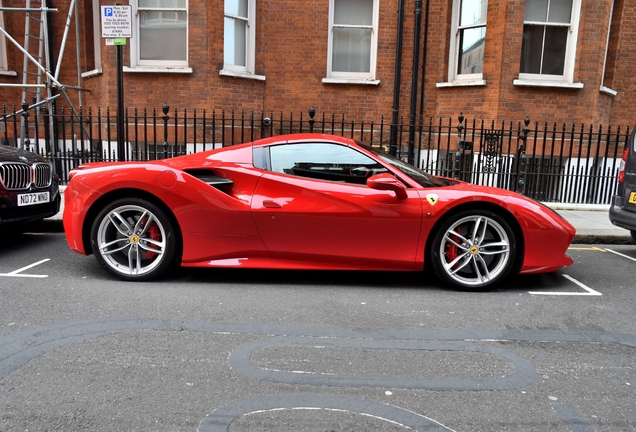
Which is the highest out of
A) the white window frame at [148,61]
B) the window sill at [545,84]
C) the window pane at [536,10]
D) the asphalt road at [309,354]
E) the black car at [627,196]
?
the window pane at [536,10]


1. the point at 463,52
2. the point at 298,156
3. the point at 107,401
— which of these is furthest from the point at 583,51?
the point at 107,401

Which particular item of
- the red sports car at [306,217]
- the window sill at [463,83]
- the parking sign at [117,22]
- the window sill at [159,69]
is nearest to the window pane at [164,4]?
the window sill at [159,69]

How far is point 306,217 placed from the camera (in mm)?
4434

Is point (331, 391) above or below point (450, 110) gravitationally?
below

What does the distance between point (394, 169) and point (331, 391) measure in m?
2.39

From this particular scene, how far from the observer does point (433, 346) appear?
11.0 ft

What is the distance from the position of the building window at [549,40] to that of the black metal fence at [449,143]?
1192 mm

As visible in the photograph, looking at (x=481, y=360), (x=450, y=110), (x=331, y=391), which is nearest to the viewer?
(x=331, y=391)

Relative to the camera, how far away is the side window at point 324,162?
4586mm

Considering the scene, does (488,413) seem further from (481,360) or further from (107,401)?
(107,401)

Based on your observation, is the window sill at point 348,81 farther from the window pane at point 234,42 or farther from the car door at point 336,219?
the car door at point 336,219

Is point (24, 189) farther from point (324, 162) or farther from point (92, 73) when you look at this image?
point (92, 73)

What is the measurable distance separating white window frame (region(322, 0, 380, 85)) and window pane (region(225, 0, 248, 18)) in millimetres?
1888

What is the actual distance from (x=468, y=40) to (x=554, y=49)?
70.0 inches
